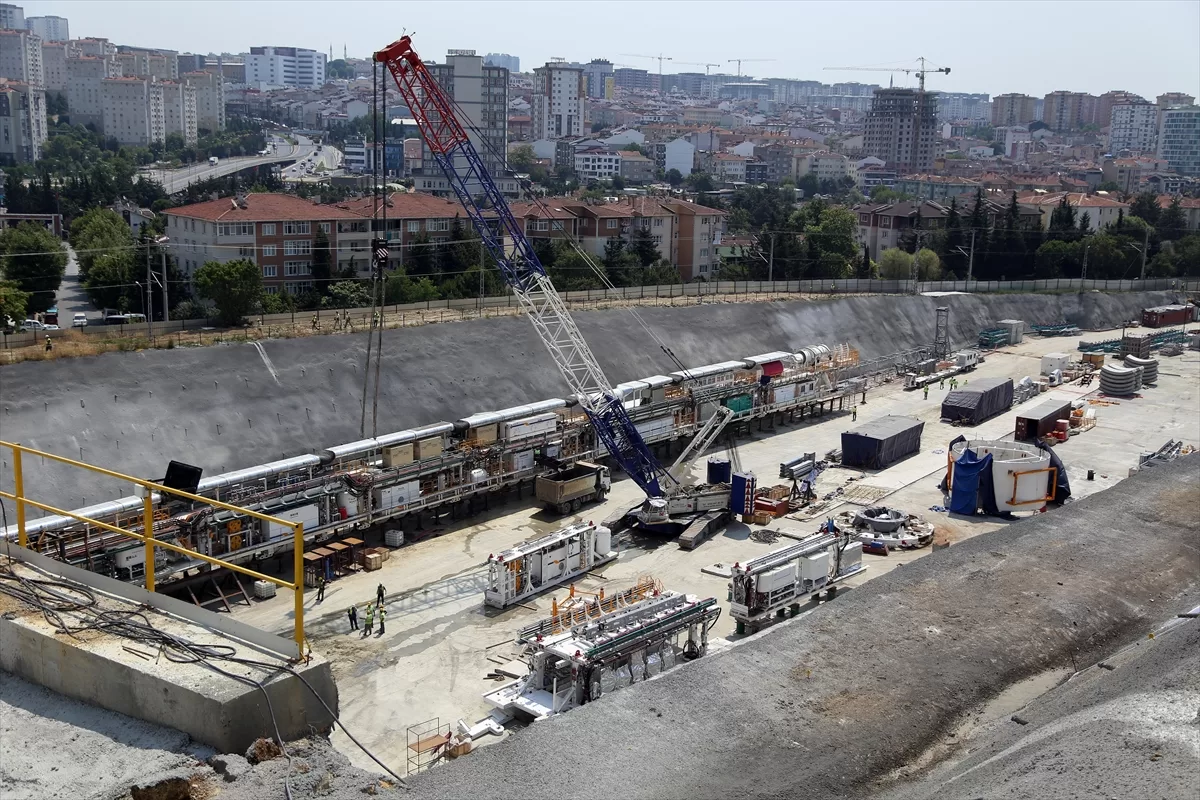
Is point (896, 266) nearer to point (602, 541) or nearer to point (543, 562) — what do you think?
point (602, 541)

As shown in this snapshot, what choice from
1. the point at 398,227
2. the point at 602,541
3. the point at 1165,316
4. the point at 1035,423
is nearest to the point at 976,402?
the point at 1035,423

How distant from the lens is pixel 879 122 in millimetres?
180125

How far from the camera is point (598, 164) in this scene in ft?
465

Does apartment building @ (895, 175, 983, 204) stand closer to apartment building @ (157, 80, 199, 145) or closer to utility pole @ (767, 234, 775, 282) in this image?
utility pole @ (767, 234, 775, 282)

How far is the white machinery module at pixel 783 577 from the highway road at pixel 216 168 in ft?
262

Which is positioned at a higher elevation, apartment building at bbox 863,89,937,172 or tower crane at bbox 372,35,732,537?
apartment building at bbox 863,89,937,172

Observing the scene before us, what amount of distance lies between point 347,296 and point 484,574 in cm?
2528

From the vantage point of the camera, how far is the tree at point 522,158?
134875 millimetres

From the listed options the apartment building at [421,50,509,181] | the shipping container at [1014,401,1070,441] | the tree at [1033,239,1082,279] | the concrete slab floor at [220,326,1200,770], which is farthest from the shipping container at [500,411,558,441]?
the apartment building at [421,50,509,181]

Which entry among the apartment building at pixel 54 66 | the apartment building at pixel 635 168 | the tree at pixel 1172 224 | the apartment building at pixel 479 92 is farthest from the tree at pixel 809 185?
the apartment building at pixel 54 66

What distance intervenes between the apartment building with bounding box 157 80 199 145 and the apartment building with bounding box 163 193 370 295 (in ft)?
347

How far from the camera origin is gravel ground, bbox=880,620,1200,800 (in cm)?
1159

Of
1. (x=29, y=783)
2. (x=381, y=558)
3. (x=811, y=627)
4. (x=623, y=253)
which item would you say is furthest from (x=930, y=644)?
(x=623, y=253)

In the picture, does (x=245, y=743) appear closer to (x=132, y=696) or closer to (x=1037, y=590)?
(x=132, y=696)
